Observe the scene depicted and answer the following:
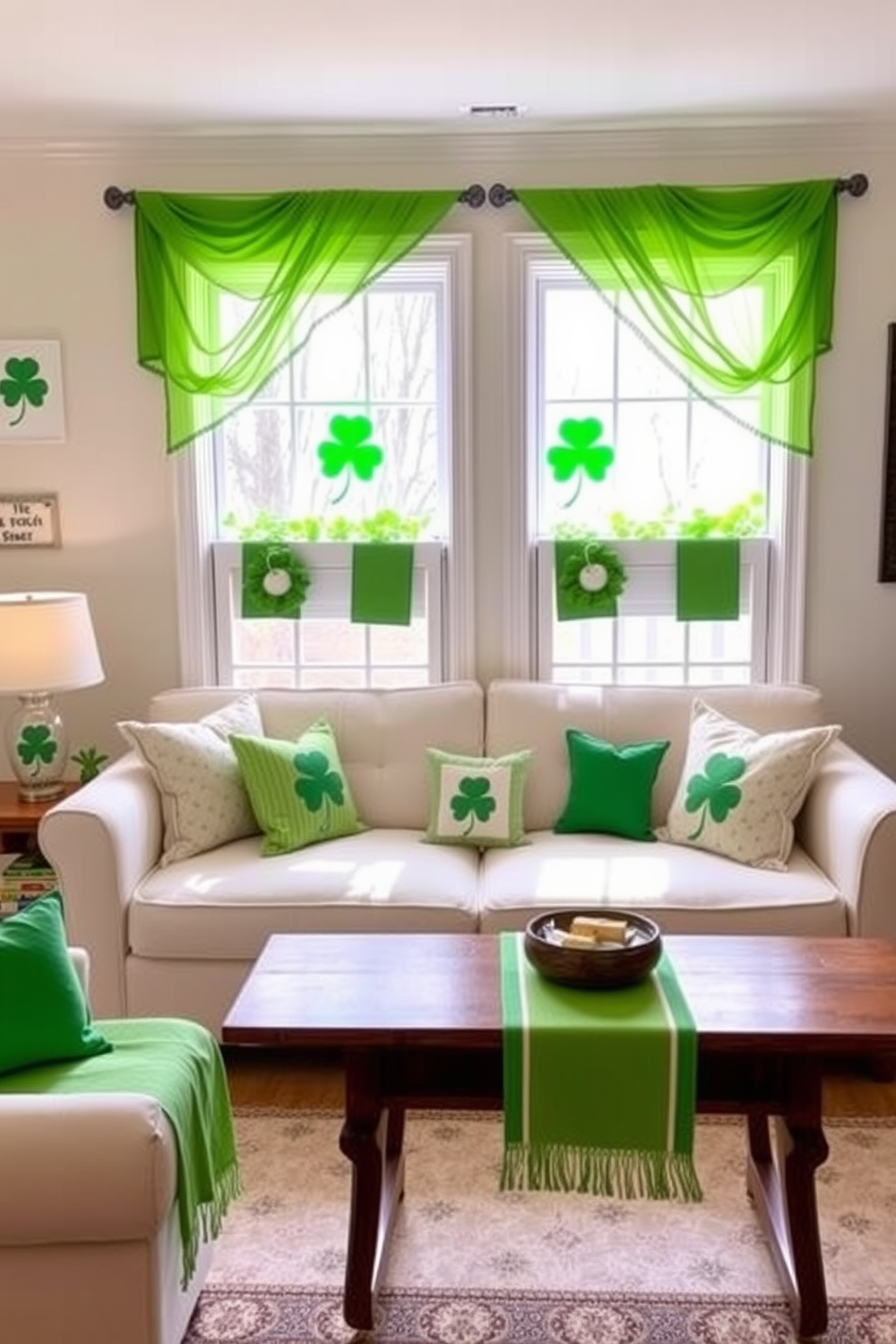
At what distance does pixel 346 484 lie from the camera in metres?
3.93

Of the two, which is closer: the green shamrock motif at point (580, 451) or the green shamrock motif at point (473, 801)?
the green shamrock motif at point (473, 801)

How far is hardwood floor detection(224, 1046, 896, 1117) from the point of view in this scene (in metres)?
2.96

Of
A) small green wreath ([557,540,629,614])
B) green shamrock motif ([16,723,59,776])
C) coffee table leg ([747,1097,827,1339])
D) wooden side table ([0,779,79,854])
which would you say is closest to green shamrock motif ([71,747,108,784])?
A: wooden side table ([0,779,79,854])

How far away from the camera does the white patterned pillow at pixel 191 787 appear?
3301 mm

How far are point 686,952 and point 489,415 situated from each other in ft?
6.60

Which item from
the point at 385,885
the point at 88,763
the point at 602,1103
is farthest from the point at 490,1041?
the point at 88,763

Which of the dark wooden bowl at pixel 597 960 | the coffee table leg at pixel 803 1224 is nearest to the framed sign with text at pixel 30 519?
the dark wooden bowl at pixel 597 960

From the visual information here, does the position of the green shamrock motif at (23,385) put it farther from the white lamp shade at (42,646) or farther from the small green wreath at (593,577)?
the small green wreath at (593,577)

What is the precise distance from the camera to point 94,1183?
1764 mm

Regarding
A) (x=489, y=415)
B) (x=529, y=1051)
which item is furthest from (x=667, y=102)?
(x=529, y=1051)

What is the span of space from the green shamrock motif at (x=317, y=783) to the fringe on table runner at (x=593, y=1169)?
1.45 meters

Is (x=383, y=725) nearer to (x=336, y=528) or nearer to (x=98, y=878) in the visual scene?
(x=336, y=528)

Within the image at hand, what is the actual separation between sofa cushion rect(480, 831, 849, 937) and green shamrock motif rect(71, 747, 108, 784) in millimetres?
1352

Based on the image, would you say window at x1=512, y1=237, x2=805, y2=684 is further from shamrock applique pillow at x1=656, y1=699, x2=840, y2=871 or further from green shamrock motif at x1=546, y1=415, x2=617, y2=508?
shamrock applique pillow at x1=656, y1=699, x2=840, y2=871
